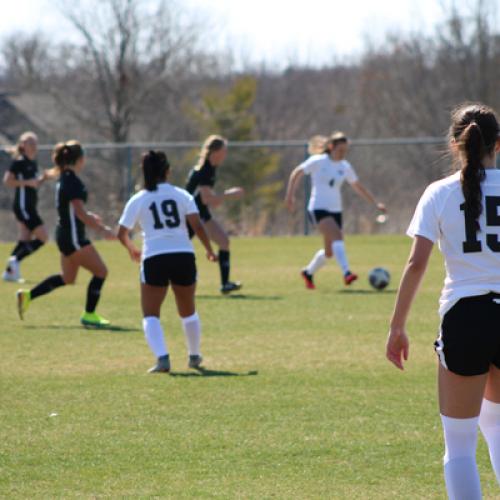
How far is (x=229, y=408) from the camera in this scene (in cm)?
768

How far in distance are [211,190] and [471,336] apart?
10.5 m

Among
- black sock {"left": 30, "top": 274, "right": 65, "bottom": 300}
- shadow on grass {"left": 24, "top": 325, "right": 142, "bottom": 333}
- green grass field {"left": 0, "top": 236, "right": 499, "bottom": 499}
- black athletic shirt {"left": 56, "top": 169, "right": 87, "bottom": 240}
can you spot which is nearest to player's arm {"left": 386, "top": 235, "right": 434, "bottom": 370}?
green grass field {"left": 0, "top": 236, "right": 499, "bottom": 499}

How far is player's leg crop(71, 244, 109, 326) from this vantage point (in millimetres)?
11938

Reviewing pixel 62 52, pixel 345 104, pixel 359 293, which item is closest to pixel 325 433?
pixel 359 293

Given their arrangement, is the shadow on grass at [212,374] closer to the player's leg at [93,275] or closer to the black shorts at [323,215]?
the player's leg at [93,275]

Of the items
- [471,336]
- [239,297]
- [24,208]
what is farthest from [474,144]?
[24,208]

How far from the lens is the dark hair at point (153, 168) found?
904cm

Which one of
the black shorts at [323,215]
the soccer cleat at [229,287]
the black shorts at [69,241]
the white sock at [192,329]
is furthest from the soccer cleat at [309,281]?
the white sock at [192,329]

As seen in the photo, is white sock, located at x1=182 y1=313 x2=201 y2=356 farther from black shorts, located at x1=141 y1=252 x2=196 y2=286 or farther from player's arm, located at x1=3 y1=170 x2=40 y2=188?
player's arm, located at x1=3 y1=170 x2=40 y2=188

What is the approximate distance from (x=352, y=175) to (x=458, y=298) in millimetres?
11270

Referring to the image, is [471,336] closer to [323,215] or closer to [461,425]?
[461,425]

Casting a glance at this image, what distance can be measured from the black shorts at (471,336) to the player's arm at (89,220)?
6.99m

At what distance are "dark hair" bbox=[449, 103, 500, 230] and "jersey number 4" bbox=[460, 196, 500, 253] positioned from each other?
21mm

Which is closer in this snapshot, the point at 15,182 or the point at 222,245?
the point at 222,245
